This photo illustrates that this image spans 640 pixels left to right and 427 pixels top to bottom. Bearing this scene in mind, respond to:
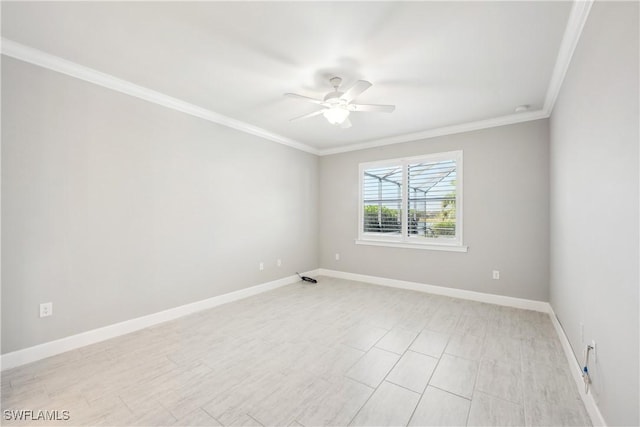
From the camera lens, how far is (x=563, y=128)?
259 centimetres

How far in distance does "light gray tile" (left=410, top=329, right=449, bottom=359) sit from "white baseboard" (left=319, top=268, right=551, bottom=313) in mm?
1472

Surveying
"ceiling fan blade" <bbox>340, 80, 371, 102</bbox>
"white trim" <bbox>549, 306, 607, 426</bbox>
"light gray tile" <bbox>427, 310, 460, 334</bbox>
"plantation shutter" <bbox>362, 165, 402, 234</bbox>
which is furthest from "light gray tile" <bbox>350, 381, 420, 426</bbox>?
"plantation shutter" <bbox>362, 165, 402, 234</bbox>

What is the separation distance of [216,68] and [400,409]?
123 inches

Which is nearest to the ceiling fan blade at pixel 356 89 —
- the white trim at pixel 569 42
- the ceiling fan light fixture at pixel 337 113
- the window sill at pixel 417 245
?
the ceiling fan light fixture at pixel 337 113

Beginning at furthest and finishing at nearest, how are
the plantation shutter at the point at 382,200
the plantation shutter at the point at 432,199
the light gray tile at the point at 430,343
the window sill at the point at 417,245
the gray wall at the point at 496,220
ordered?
the plantation shutter at the point at 382,200 → the plantation shutter at the point at 432,199 → the window sill at the point at 417,245 → the gray wall at the point at 496,220 → the light gray tile at the point at 430,343

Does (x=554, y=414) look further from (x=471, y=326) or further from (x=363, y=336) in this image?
(x=363, y=336)

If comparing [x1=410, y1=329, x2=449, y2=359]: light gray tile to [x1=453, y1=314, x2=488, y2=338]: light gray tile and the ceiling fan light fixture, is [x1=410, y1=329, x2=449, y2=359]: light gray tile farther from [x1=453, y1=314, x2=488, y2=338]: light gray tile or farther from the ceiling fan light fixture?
the ceiling fan light fixture

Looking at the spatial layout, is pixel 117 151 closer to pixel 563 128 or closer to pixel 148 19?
pixel 148 19

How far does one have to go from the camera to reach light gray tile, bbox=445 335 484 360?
8.00ft

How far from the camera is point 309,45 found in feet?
7.21

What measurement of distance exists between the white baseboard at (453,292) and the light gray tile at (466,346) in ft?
4.41

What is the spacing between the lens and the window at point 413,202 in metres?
4.21

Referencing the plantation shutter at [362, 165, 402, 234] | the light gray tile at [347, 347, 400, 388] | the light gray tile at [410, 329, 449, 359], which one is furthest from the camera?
the plantation shutter at [362, 165, 402, 234]

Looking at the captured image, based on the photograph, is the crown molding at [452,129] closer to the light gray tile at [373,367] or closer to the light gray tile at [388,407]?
the light gray tile at [373,367]
